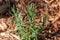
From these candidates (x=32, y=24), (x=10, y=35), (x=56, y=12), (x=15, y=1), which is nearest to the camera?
(x=32, y=24)

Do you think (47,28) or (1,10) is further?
(1,10)

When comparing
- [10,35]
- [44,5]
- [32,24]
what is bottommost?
[10,35]

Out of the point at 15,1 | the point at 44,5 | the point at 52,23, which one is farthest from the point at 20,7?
the point at 52,23

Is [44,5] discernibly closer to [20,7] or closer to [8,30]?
[20,7]

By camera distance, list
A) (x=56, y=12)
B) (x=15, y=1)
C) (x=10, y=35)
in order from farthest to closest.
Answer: (x=15, y=1) → (x=56, y=12) → (x=10, y=35)

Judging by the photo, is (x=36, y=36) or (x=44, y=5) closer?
(x=36, y=36)

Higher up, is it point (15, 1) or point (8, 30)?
point (15, 1)

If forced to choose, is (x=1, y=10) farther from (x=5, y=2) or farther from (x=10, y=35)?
(x=10, y=35)

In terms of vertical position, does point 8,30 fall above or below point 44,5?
below

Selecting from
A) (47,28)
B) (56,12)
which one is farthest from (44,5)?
(47,28)
